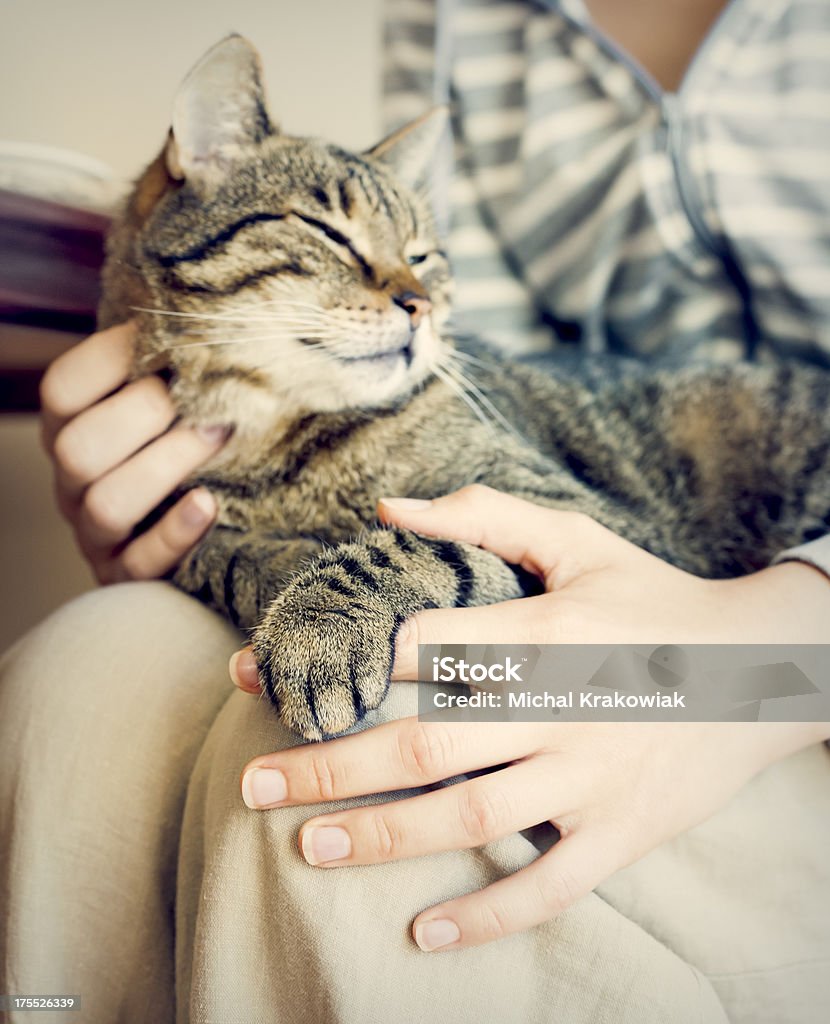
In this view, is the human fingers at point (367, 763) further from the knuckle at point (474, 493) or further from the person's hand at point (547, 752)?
the knuckle at point (474, 493)

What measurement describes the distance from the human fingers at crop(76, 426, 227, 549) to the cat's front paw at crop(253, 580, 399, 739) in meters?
0.31

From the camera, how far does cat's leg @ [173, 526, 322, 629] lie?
708 millimetres

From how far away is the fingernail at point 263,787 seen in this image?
1.71 ft

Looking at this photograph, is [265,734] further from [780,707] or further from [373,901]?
[780,707]

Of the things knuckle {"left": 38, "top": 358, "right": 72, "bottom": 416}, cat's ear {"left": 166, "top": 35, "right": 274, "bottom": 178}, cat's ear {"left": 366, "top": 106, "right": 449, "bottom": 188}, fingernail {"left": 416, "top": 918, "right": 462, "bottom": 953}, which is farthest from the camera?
cat's ear {"left": 366, "top": 106, "right": 449, "bottom": 188}

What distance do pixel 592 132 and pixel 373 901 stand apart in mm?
1109

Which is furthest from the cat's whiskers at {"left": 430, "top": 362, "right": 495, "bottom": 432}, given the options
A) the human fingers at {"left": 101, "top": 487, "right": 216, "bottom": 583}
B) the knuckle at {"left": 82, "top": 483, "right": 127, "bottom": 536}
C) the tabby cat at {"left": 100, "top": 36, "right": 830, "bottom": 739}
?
the knuckle at {"left": 82, "top": 483, "right": 127, "bottom": 536}

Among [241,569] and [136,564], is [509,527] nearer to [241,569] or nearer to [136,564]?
[241,569]

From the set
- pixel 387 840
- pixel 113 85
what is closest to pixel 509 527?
pixel 387 840

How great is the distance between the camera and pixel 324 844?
51 cm

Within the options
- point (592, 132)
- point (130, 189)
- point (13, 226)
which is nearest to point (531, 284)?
point (592, 132)

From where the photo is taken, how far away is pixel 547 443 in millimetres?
1012

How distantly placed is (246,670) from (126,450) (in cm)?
38

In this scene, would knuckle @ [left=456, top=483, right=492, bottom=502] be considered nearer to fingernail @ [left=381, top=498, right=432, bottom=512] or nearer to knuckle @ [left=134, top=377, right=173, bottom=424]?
fingernail @ [left=381, top=498, right=432, bottom=512]
